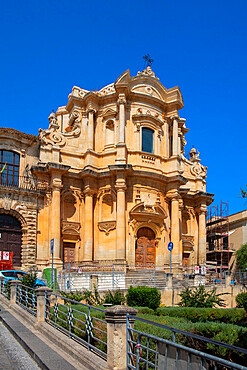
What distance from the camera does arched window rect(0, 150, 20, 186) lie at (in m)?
30.0

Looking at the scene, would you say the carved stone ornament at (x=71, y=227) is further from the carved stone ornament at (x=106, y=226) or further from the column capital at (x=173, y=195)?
the column capital at (x=173, y=195)

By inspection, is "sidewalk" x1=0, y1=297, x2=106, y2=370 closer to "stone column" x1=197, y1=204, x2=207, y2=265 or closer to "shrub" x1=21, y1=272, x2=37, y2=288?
"shrub" x1=21, y1=272, x2=37, y2=288

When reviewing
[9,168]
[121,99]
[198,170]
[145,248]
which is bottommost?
[145,248]

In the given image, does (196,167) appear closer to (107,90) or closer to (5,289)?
(107,90)

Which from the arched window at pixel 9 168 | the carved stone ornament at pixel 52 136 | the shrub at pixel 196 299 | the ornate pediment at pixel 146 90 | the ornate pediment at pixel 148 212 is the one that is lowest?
the shrub at pixel 196 299

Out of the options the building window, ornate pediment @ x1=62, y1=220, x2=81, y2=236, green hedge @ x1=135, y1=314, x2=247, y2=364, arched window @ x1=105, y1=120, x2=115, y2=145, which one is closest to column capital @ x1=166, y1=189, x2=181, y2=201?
the building window

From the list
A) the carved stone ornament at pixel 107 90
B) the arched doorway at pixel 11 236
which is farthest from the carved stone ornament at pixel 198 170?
the arched doorway at pixel 11 236

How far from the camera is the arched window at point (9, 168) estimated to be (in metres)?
30.0

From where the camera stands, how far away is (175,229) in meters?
31.5

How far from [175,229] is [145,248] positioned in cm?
275

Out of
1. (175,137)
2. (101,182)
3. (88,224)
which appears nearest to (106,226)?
(88,224)

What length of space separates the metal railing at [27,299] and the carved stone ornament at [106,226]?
45.0ft

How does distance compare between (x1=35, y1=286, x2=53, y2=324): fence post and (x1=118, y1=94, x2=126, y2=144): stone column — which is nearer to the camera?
(x1=35, y1=286, x2=53, y2=324): fence post

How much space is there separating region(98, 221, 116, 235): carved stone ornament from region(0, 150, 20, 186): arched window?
6.97 metres
